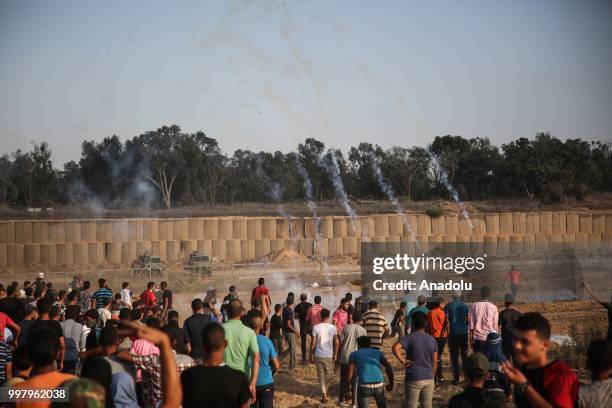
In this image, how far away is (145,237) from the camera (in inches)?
1634

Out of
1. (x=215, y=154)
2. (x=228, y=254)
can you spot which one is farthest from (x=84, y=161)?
(x=228, y=254)

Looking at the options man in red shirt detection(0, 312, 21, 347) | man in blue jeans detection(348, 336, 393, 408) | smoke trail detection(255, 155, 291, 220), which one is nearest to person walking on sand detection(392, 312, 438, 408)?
man in blue jeans detection(348, 336, 393, 408)

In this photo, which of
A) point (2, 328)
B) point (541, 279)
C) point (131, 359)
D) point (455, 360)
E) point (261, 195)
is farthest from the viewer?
point (261, 195)

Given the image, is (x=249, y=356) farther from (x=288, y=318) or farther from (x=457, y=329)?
(x=288, y=318)

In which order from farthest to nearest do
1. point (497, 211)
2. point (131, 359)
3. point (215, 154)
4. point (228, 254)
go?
1. point (215, 154)
2. point (497, 211)
3. point (228, 254)
4. point (131, 359)

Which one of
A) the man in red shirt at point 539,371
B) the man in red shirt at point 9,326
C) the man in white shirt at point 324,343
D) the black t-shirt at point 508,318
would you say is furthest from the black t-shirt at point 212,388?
the black t-shirt at point 508,318

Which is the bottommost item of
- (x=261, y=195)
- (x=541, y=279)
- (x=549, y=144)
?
(x=541, y=279)

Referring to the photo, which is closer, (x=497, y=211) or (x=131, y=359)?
(x=131, y=359)

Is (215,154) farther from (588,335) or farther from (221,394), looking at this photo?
(221,394)

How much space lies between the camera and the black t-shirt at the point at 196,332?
898 cm

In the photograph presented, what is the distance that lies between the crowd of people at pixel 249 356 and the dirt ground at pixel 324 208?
1467 inches

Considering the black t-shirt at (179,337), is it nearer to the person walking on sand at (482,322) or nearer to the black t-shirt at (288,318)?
the person walking on sand at (482,322)

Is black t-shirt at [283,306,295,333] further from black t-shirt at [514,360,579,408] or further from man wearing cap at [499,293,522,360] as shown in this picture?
black t-shirt at [514,360,579,408]

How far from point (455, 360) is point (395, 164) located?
52362mm
